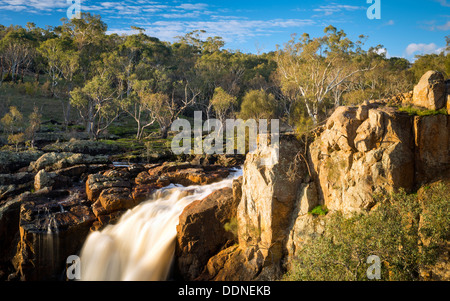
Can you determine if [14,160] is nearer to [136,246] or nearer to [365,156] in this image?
[136,246]

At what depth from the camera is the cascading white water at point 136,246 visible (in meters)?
21.1

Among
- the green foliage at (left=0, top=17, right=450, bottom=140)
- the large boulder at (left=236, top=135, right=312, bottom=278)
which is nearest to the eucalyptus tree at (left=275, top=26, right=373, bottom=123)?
the green foliage at (left=0, top=17, right=450, bottom=140)

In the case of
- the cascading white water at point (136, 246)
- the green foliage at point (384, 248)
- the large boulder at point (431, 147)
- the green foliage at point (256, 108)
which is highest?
the green foliage at point (256, 108)

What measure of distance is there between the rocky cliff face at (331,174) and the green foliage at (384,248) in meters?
2.50

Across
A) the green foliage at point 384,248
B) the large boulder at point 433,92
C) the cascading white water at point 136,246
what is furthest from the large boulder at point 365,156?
the cascading white water at point 136,246

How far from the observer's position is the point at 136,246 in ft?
73.2

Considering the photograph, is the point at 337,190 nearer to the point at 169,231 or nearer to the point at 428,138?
the point at 428,138

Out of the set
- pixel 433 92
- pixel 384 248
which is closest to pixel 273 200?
pixel 384 248

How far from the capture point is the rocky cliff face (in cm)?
1584

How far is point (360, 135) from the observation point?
16.7m

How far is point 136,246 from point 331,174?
1395 centimetres

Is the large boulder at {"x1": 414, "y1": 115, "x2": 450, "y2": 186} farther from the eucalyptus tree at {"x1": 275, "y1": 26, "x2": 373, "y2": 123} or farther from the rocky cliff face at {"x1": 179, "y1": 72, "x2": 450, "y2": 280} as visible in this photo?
the eucalyptus tree at {"x1": 275, "y1": 26, "x2": 373, "y2": 123}

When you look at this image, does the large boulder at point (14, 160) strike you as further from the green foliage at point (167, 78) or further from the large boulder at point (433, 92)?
the large boulder at point (433, 92)
